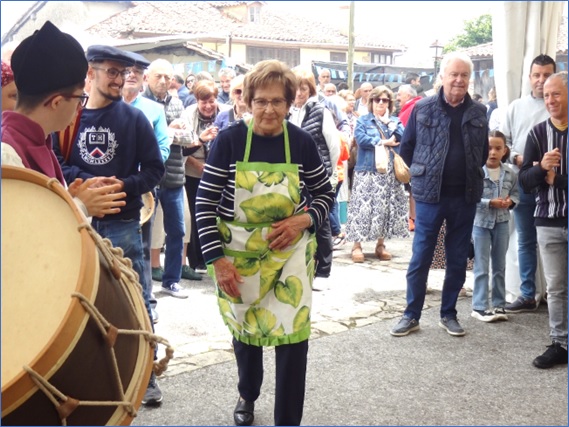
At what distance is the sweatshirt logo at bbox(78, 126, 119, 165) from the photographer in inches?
144

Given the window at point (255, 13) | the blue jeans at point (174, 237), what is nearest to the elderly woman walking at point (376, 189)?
the blue jeans at point (174, 237)

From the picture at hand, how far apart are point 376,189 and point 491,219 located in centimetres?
242

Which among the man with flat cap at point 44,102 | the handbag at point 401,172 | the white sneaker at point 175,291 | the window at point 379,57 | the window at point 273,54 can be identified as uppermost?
the window at point 379,57

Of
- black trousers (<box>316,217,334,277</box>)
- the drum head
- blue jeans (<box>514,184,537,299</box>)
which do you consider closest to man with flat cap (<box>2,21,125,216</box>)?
the drum head

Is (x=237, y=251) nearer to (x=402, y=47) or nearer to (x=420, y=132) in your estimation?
A: (x=420, y=132)

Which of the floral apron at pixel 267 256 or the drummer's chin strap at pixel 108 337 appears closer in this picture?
the drummer's chin strap at pixel 108 337

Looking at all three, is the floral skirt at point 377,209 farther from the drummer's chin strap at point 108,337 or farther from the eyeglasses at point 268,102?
the drummer's chin strap at point 108,337

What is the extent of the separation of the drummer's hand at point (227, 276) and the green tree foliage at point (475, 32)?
53.5 m

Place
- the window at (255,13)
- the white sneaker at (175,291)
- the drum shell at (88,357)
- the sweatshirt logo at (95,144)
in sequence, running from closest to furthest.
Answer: the drum shell at (88,357)
the sweatshirt logo at (95,144)
the white sneaker at (175,291)
the window at (255,13)

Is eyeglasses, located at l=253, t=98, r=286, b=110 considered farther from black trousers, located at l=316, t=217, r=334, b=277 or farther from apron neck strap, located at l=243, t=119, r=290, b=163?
black trousers, located at l=316, t=217, r=334, b=277

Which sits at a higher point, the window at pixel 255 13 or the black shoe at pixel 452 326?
the window at pixel 255 13

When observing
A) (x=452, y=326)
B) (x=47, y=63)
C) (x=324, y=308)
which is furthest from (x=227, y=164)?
(x=324, y=308)

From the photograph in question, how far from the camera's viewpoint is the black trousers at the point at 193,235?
22.2ft

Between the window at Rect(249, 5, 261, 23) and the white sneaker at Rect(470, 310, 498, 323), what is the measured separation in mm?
35443
